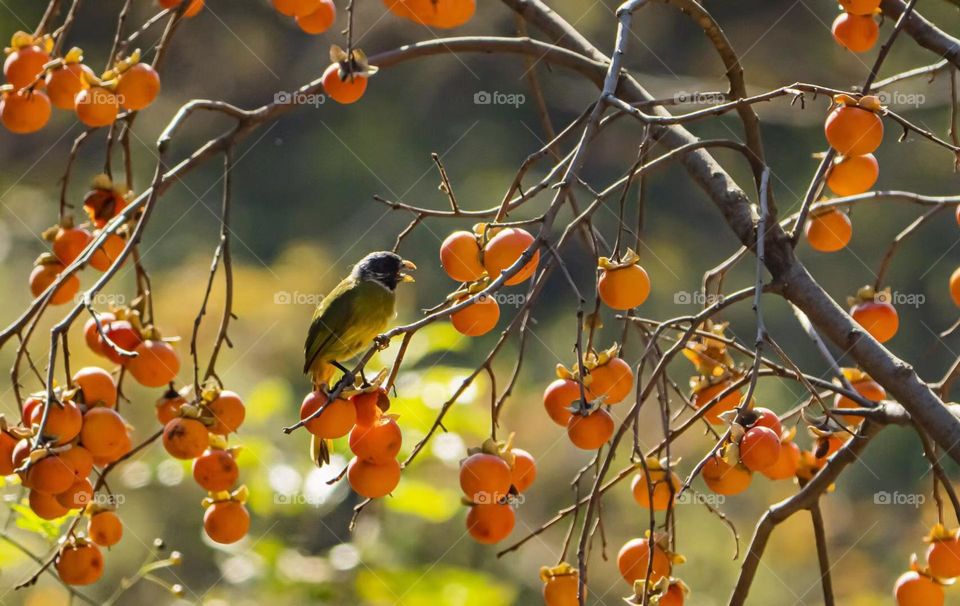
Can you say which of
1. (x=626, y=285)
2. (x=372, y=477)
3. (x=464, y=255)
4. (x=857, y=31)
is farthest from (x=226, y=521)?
(x=857, y=31)

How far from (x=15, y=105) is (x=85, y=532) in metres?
0.60

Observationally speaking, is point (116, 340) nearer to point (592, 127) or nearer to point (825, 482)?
point (592, 127)

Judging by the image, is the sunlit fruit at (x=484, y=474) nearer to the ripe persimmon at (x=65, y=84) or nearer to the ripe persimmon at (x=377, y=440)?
the ripe persimmon at (x=377, y=440)

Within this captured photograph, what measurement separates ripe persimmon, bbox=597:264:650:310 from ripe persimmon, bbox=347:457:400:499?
12.5 inches

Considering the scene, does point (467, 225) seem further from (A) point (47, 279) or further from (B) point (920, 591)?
(B) point (920, 591)

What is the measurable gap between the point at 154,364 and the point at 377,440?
39 centimetres

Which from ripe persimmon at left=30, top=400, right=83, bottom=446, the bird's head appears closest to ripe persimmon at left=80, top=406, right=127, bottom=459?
ripe persimmon at left=30, top=400, right=83, bottom=446

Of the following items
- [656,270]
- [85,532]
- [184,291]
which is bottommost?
[85,532]

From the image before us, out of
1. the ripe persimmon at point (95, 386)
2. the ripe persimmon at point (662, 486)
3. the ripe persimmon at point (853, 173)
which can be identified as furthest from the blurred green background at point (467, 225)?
the ripe persimmon at point (853, 173)

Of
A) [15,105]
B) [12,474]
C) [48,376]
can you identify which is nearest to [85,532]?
[12,474]

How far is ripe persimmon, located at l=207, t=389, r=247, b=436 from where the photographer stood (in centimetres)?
139

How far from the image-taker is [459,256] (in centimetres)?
115

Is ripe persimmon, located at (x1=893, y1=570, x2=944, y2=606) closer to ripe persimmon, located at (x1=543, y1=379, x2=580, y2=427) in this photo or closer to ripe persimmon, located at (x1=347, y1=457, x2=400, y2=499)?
ripe persimmon, located at (x1=543, y1=379, x2=580, y2=427)

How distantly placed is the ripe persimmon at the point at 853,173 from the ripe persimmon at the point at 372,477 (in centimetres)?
70
